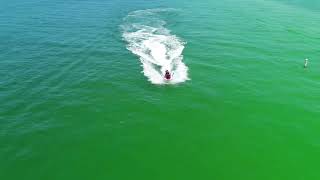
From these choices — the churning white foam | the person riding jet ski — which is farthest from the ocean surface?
the person riding jet ski

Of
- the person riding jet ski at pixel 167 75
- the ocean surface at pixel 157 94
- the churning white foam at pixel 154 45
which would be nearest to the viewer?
the ocean surface at pixel 157 94

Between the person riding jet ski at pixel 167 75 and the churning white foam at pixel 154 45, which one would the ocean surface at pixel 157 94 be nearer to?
the churning white foam at pixel 154 45

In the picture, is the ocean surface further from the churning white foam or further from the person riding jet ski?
the person riding jet ski

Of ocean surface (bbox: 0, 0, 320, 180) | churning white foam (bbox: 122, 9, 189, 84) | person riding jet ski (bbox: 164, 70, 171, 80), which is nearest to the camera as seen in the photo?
ocean surface (bbox: 0, 0, 320, 180)

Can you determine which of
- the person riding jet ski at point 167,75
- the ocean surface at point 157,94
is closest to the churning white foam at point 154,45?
the ocean surface at point 157,94

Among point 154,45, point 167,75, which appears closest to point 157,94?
point 167,75

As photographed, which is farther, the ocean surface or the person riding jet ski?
the person riding jet ski
